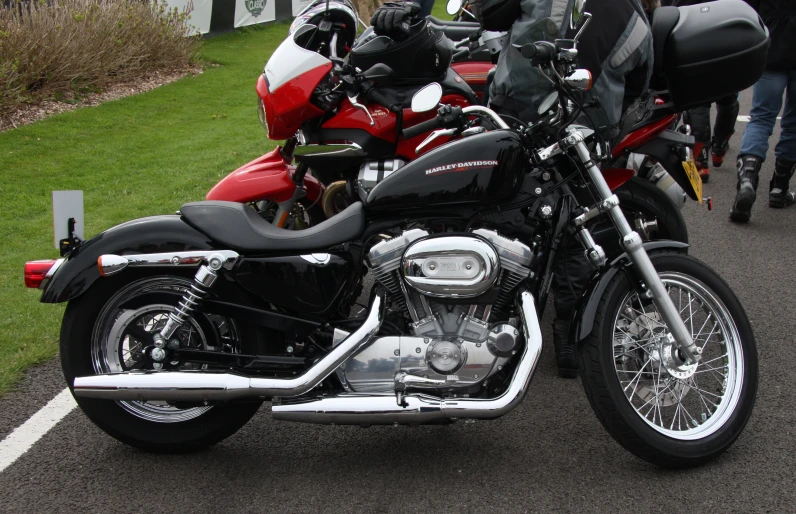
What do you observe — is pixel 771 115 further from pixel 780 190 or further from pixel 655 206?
pixel 655 206

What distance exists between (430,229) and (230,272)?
0.81 metres

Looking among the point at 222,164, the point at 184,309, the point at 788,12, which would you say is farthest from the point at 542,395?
the point at 222,164

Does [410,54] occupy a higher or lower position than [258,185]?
higher

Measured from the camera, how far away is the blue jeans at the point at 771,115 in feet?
19.7

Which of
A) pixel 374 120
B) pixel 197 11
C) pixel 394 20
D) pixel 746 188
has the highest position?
pixel 394 20

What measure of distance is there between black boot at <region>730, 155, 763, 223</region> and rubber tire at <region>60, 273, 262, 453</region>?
4382 mm

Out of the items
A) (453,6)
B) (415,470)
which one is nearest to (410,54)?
(453,6)

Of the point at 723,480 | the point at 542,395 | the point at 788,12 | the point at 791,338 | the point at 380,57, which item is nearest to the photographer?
the point at 723,480

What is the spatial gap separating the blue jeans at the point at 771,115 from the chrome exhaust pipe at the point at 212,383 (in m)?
4.40

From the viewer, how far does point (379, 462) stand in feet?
10.6

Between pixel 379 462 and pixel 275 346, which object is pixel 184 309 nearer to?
pixel 275 346

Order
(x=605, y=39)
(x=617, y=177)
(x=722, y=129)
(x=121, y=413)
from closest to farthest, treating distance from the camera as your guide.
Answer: (x=121, y=413)
(x=605, y=39)
(x=617, y=177)
(x=722, y=129)

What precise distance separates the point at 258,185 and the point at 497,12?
1.66 metres

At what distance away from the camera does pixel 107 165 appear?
8086 millimetres
